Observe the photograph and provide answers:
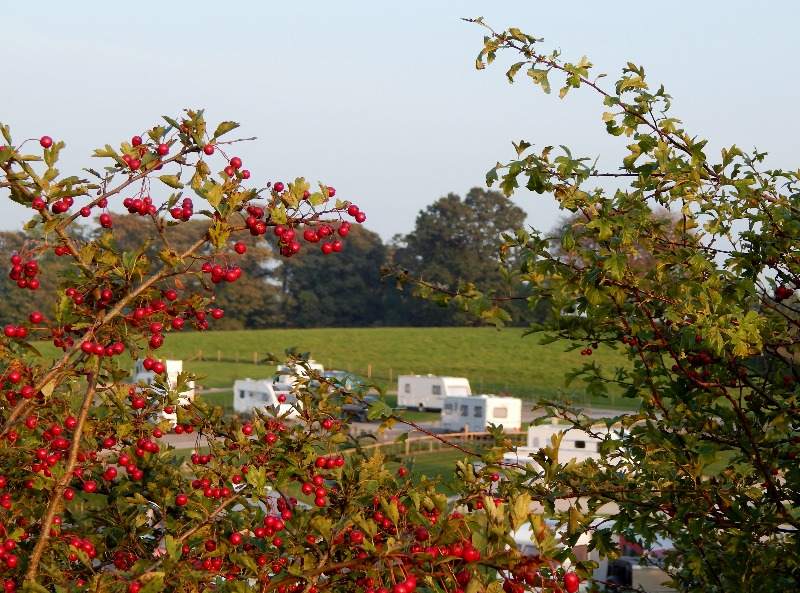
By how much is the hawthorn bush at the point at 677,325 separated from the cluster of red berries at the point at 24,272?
6.74ft

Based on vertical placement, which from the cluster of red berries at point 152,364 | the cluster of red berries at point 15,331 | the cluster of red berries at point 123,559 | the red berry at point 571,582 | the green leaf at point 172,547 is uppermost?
the cluster of red berries at point 15,331

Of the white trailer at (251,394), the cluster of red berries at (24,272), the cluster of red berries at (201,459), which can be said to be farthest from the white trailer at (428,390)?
the cluster of red berries at (24,272)

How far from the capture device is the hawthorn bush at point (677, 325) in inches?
166

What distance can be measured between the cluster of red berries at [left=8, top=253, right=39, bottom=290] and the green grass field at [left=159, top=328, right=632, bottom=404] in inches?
1729

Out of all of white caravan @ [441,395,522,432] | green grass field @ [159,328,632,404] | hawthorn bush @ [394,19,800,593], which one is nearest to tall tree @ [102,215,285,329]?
green grass field @ [159,328,632,404]

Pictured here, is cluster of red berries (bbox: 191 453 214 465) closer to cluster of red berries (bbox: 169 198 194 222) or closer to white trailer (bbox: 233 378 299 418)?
cluster of red berries (bbox: 169 198 194 222)

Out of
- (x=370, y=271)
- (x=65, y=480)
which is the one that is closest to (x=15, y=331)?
(x=65, y=480)

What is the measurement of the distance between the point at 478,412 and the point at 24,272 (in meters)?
33.5

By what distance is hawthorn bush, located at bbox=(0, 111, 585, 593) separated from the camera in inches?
97.8

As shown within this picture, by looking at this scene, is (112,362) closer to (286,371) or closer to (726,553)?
(286,371)

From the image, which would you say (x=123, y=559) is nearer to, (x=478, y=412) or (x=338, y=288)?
(x=478, y=412)

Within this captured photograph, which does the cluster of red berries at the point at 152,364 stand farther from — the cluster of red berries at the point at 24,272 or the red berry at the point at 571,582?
the red berry at the point at 571,582

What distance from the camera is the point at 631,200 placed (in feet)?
→ 14.2

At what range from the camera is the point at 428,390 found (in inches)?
1628
